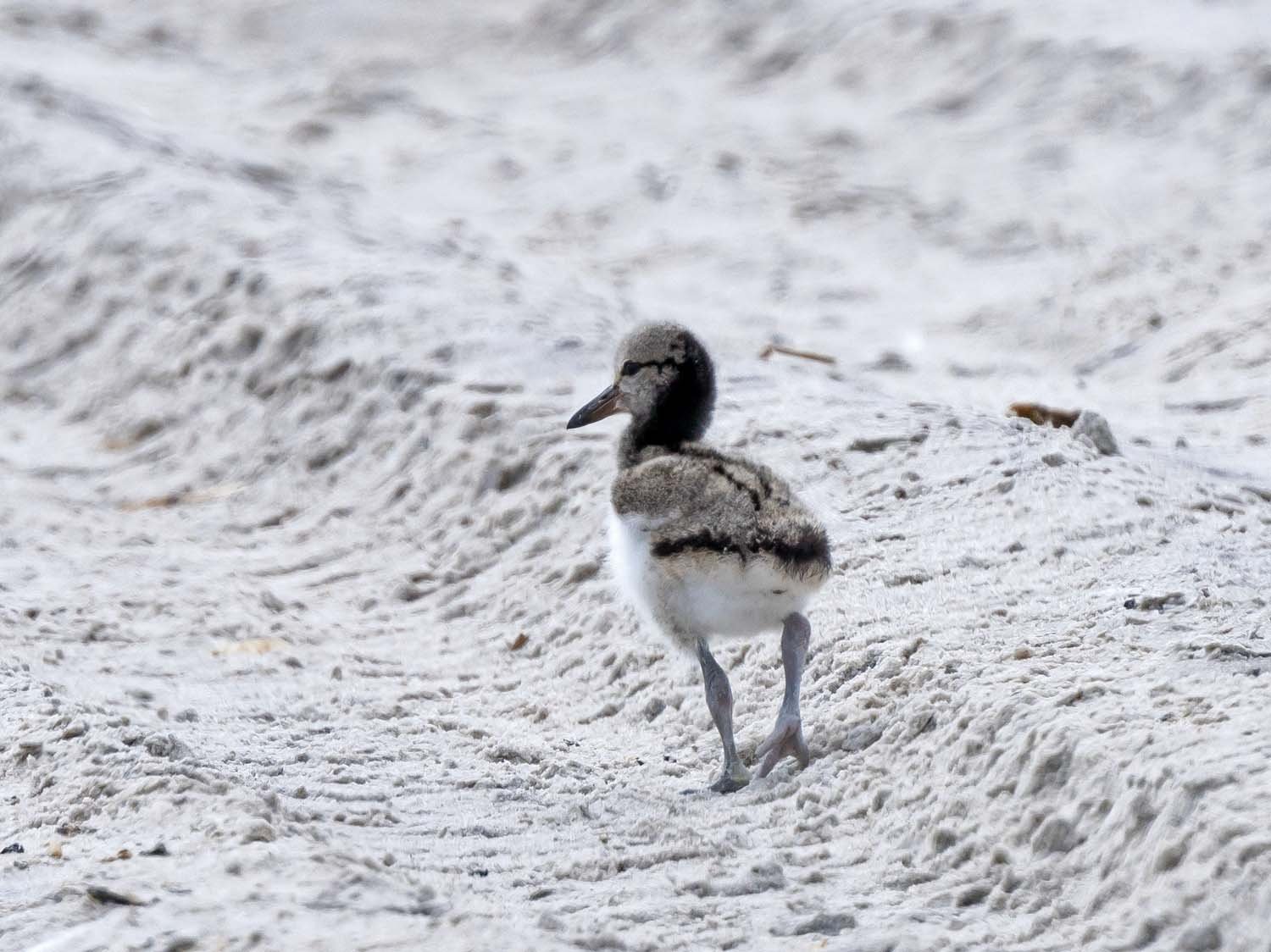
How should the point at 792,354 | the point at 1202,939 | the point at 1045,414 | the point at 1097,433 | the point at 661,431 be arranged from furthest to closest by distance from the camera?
the point at 792,354
the point at 1045,414
the point at 1097,433
the point at 661,431
the point at 1202,939

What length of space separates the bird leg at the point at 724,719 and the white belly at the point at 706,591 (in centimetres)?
10

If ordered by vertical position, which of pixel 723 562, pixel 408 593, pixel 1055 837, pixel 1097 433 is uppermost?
pixel 723 562

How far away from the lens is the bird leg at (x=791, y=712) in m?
4.62

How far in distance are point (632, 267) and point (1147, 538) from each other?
18.0 ft

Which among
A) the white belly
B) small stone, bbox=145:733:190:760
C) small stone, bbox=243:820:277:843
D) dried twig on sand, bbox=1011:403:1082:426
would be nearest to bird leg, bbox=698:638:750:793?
the white belly

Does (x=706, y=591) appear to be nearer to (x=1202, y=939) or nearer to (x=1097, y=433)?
(x=1202, y=939)

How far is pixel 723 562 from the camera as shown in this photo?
4633mm

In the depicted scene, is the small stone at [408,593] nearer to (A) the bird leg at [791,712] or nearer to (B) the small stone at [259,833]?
(A) the bird leg at [791,712]

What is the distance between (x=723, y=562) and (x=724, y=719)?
1.30 feet

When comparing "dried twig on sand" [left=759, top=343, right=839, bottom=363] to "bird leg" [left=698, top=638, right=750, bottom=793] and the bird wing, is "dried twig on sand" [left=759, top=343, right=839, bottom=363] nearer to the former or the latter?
the bird wing

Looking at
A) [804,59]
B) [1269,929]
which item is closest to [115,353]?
[804,59]

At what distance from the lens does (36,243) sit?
999 centimetres

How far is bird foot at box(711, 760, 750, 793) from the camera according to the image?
182 inches

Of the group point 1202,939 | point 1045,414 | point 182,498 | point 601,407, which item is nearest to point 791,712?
point 601,407
